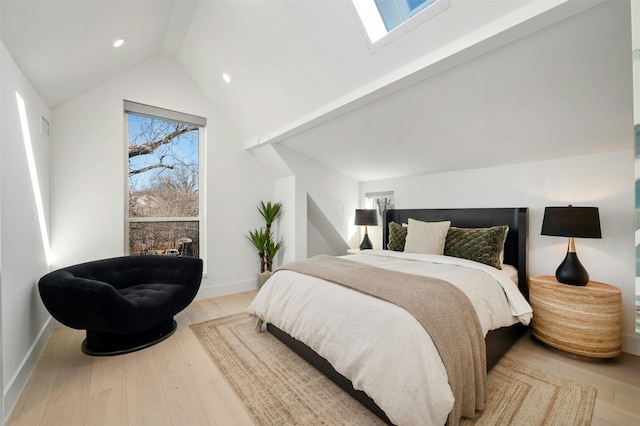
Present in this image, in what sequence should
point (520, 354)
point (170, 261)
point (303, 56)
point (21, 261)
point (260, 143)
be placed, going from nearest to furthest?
point (21, 261), point (520, 354), point (303, 56), point (170, 261), point (260, 143)

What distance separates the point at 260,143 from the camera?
372cm

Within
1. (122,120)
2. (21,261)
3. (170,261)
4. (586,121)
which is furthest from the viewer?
(122,120)

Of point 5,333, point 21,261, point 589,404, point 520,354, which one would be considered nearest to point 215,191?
point 21,261

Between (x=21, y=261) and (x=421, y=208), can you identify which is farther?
(x=421, y=208)

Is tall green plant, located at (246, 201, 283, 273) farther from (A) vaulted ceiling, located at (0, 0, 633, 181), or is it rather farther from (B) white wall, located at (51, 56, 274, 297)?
(A) vaulted ceiling, located at (0, 0, 633, 181)

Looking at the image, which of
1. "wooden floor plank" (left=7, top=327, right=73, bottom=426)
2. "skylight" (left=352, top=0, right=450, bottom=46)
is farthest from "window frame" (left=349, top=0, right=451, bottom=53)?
"wooden floor plank" (left=7, top=327, right=73, bottom=426)

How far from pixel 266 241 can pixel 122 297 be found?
2116 mm

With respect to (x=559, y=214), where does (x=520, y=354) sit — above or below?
below

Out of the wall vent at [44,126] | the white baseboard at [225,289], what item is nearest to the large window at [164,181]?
the white baseboard at [225,289]

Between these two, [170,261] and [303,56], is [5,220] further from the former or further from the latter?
[303,56]

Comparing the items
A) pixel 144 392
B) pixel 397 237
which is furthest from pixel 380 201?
pixel 144 392

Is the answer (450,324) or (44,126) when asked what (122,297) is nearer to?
(44,126)

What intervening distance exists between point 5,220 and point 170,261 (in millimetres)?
1330

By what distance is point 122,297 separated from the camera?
2121 mm
